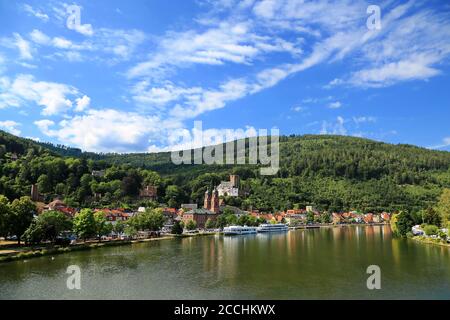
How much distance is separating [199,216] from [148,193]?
84.1ft

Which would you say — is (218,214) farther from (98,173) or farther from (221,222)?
(98,173)

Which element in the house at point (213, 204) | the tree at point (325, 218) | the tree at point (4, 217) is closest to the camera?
the tree at point (4, 217)

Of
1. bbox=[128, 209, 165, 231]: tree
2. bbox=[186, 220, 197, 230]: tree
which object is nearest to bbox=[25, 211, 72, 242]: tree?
bbox=[128, 209, 165, 231]: tree

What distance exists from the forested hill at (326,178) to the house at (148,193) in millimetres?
4206

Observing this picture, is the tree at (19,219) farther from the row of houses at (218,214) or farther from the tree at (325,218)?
the tree at (325,218)

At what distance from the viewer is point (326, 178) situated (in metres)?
162

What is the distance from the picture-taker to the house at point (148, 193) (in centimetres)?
11875

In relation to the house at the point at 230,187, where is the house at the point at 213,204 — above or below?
below

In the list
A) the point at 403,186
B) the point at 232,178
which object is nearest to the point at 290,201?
the point at 232,178

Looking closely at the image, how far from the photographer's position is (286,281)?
97.2ft

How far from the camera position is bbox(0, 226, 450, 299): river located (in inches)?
1016

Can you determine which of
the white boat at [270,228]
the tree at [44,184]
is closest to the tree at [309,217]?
the white boat at [270,228]

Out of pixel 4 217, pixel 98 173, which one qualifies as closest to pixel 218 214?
pixel 98 173
